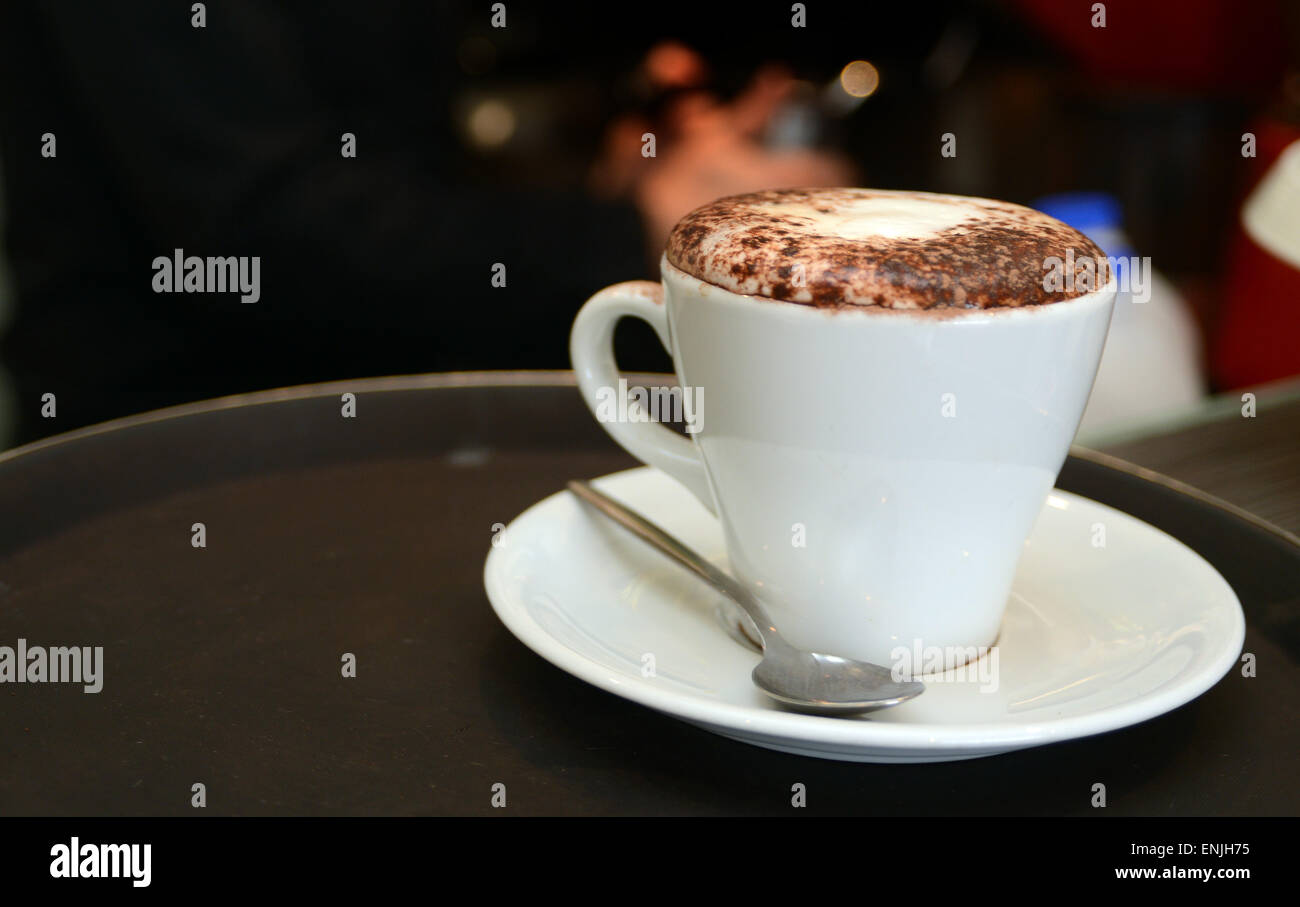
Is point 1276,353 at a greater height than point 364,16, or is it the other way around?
point 364,16

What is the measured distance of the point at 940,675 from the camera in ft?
1.72

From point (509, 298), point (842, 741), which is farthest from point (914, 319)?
point (509, 298)

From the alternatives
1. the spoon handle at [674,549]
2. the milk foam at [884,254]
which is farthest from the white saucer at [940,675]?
the milk foam at [884,254]

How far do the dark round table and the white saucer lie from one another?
2 cm

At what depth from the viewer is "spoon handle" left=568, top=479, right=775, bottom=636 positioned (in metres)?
0.53

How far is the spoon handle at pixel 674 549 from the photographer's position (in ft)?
1.75

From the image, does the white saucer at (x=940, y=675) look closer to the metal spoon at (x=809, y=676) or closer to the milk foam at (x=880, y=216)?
the metal spoon at (x=809, y=676)

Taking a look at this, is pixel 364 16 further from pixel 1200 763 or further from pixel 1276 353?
pixel 1276 353

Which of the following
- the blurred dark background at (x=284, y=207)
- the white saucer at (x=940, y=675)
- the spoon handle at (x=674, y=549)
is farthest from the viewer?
the blurred dark background at (x=284, y=207)

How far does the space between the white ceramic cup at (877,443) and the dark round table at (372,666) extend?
0.08 meters

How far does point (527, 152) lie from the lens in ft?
7.91

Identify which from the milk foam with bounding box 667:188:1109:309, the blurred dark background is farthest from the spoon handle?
the blurred dark background

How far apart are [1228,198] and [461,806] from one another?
2.45 m

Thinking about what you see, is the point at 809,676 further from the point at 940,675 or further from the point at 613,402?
the point at 613,402
